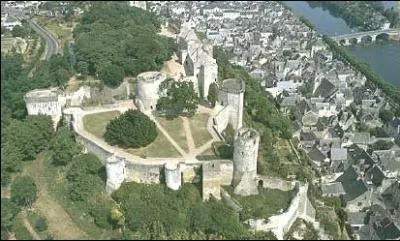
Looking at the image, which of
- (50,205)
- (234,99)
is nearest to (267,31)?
(234,99)

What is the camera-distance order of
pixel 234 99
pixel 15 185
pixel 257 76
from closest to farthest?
pixel 15 185 < pixel 234 99 < pixel 257 76

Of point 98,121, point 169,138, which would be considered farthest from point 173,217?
point 98,121

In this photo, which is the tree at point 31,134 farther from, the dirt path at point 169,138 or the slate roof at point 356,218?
the slate roof at point 356,218

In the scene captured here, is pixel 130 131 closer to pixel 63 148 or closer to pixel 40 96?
pixel 63 148

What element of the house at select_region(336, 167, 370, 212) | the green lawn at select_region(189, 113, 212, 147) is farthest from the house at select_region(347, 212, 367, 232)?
the green lawn at select_region(189, 113, 212, 147)

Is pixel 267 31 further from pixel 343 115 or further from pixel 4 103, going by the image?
pixel 4 103

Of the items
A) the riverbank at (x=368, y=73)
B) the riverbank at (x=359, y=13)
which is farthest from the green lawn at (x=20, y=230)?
the riverbank at (x=359, y=13)

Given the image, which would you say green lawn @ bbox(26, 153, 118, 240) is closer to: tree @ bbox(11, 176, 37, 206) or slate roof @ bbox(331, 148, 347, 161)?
tree @ bbox(11, 176, 37, 206)
